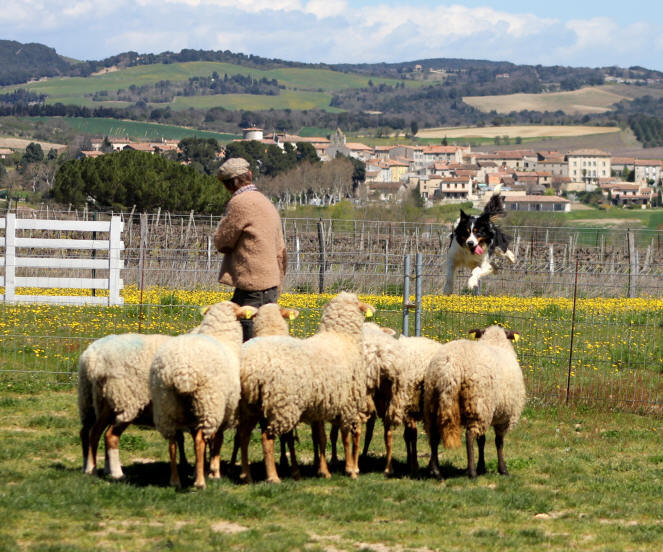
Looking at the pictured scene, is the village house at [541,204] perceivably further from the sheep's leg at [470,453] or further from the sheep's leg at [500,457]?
the sheep's leg at [470,453]

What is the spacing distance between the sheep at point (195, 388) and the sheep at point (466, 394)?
75.9 inches

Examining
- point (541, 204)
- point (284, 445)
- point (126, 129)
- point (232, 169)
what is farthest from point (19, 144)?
point (284, 445)

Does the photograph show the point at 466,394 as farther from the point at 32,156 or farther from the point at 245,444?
the point at 32,156

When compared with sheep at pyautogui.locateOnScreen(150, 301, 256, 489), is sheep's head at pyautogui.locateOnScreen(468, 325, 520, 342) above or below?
above

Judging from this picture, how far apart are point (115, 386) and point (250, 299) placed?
5.80 feet

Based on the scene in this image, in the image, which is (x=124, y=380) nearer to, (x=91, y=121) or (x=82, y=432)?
(x=82, y=432)

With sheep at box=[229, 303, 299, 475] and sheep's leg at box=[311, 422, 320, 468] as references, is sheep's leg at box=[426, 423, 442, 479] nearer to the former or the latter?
sheep's leg at box=[311, 422, 320, 468]

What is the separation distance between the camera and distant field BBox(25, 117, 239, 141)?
569 feet

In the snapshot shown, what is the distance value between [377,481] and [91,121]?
189110 millimetres

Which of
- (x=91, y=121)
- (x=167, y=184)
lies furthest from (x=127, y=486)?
(x=91, y=121)

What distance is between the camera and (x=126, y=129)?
179 m

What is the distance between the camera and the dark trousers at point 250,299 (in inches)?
377

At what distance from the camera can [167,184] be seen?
4728cm

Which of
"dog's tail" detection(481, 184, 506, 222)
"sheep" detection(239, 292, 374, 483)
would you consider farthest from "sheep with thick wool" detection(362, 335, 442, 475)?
"dog's tail" detection(481, 184, 506, 222)
